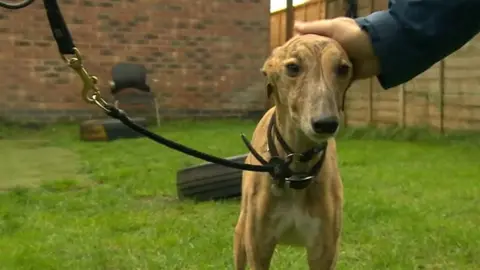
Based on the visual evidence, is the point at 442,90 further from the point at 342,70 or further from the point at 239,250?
the point at 342,70

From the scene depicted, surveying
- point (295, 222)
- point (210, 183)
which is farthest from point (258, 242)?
point (210, 183)

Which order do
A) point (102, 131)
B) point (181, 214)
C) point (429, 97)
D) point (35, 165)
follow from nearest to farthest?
point (181, 214), point (35, 165), point (102, 131), point (429, 97)

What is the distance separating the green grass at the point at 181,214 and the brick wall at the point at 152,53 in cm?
315

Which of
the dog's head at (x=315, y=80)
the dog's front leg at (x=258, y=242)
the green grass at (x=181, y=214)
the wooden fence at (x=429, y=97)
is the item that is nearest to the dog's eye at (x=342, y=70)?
the dog's head at (x=315, y=80)

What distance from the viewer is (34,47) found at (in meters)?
11.5

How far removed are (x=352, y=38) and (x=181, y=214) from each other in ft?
11.9

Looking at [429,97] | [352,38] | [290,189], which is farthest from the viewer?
[429,97]

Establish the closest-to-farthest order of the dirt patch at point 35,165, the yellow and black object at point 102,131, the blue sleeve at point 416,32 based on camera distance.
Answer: the blue sleeve at point 416,32, the dirt patch at point 35,165, the yellow and black object at point 102,131

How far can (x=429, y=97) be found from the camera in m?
10.1

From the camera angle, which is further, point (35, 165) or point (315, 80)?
point (35, 165)

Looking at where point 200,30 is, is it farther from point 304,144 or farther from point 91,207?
point 304,144

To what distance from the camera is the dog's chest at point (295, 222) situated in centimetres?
298

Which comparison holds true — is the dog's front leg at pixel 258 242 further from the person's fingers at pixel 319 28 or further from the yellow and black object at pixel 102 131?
the yellow and black object at pixel 102 131

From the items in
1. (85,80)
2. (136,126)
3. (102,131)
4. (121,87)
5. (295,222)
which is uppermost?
(85,80)
